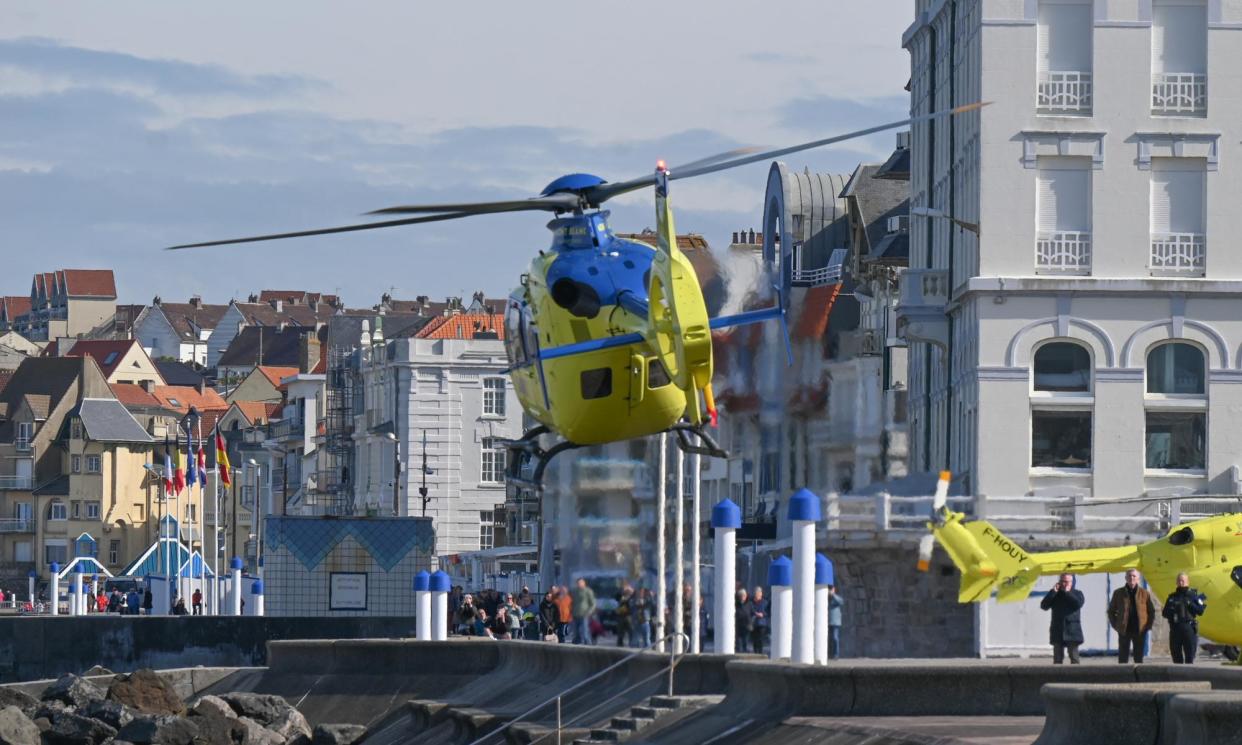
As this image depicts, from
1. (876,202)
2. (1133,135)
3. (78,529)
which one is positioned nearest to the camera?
(1133,135)

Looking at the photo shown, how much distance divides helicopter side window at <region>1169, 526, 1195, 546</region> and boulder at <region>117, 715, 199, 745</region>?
1542 centimetres


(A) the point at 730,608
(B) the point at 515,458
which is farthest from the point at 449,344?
(A) the point at 730,608

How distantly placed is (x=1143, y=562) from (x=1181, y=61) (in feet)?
81.1

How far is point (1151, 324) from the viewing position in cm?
5606

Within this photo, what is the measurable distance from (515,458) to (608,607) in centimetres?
1091

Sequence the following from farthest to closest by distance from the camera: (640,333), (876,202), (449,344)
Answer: (449,344)
(876,202)
(640,333)

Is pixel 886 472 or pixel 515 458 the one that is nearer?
pixel 515 458

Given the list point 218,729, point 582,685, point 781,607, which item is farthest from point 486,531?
point 781,607

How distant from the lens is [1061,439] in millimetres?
56219

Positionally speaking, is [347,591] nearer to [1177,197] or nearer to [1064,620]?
[1177,197]

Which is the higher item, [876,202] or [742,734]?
[876,202]

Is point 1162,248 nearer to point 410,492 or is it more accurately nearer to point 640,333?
point 640,333

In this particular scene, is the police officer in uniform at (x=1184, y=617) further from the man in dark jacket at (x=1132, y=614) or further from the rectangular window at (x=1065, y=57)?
the rectangular window at (x=1065, y=57)

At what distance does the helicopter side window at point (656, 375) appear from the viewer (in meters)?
33.6
